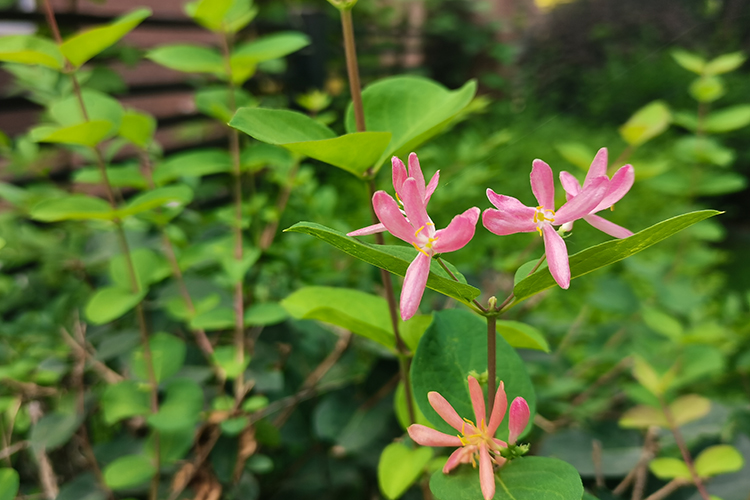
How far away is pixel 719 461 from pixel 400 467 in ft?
0.89

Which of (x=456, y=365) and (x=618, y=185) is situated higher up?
(x=618, y=185)

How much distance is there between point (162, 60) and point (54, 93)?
0.91 ft

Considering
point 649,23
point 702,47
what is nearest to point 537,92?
point 649,23

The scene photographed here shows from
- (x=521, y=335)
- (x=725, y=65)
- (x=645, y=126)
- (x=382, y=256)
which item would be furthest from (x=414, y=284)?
(x=725, y=65)

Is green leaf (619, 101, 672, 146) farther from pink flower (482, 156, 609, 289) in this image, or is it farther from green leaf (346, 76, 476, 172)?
pink flower (482, 156, 609, 289)

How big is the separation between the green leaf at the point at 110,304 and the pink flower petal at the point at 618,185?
401mm

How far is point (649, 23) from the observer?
1.29 meters

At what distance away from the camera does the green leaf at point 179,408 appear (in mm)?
408

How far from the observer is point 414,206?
0.61 feet

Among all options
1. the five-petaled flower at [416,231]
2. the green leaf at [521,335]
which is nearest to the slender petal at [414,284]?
the five-petaled flower at [416,231]

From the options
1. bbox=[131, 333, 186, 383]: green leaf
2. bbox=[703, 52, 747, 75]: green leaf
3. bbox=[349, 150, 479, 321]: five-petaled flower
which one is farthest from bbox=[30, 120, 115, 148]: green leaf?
bbox=[703, 52, 747, 75]: green leaf

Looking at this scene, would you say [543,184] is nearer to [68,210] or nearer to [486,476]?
[486,476]

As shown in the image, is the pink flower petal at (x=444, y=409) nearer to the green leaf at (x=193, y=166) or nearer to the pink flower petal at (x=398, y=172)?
the pink flower petal at (x=398, y=172)

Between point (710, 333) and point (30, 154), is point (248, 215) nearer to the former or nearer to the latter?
point (30, 154)
